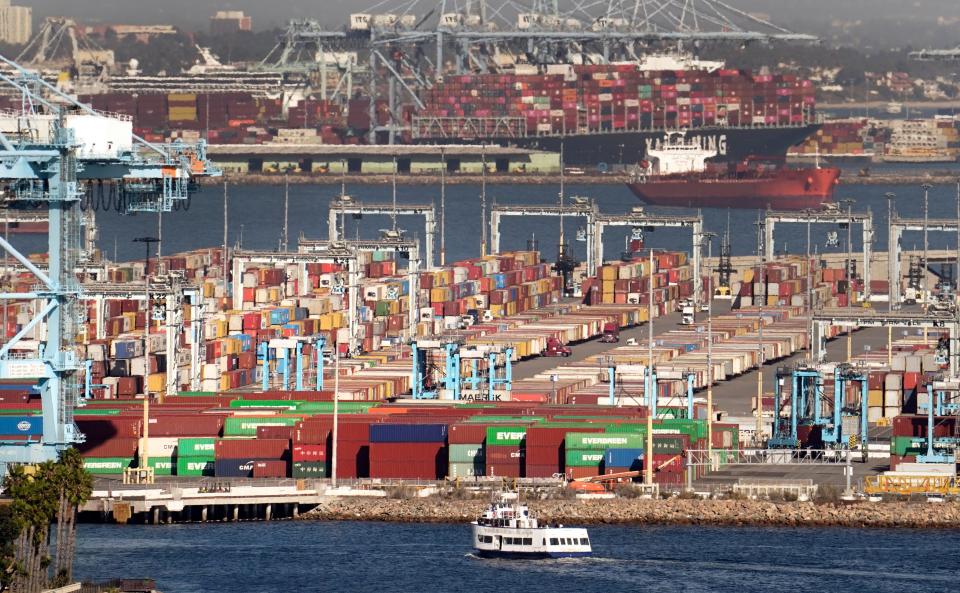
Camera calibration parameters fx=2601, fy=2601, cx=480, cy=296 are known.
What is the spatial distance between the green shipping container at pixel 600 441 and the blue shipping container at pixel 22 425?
12051mm

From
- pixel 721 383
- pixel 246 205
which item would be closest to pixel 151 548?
pixel 721 383

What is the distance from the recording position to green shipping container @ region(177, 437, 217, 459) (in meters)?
60.7

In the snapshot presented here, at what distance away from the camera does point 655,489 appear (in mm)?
57938

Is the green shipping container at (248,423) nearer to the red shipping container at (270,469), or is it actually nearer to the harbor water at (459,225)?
the red shipping container at (270,469)

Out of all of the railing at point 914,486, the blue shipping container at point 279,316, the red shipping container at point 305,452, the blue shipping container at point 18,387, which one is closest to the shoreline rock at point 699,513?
the railing at point 914,486

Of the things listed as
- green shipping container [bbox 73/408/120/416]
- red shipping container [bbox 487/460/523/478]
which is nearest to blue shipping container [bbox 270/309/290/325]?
green shipping container [bbox 73/408/120/416]

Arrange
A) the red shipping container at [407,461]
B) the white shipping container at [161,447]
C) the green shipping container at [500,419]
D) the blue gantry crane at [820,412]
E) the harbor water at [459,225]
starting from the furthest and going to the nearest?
the harbor water at [459,225]
the blue gantry crane at [820,412]
the green shipping container at [500,419]
the white shipping container at [161,447]
the red shipping container at [407,461]

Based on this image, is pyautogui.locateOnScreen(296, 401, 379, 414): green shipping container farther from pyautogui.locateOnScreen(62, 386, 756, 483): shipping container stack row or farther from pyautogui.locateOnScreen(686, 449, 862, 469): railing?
pyautogui.locateOnScreen(686, 449, 862, 469): railing

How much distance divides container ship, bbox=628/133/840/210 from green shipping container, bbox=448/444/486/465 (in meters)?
112

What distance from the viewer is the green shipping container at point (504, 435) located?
59406 mm

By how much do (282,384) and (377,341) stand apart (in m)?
13.5

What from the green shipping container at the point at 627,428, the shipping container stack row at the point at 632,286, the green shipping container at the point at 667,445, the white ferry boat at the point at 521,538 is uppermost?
the shipping container stack row at the point at 632,286

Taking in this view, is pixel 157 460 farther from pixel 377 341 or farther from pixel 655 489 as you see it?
pixel 377 341

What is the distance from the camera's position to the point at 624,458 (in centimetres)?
5909
